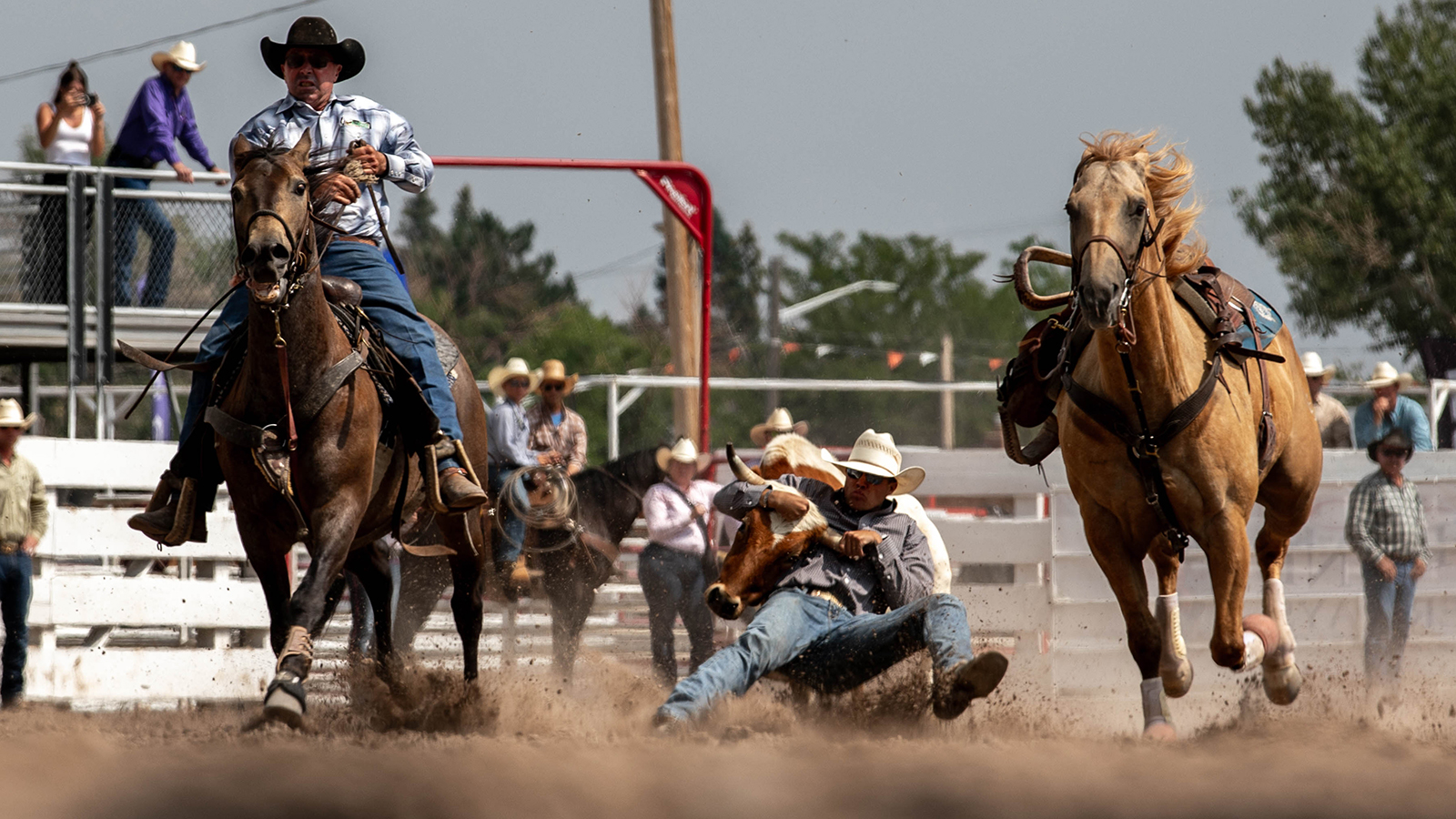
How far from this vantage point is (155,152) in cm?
1053

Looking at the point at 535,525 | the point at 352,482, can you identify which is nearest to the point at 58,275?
the point at 535,525

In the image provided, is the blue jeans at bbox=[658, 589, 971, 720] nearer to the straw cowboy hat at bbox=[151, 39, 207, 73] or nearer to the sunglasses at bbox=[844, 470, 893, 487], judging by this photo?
the sunglasses at bbox=[844, 470, 893, 487]

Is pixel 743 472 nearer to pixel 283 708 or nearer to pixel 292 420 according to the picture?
pixel 292 420

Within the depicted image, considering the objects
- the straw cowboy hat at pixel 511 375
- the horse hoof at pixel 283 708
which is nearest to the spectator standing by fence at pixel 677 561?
the straw cowboy hat at pixel 511 375

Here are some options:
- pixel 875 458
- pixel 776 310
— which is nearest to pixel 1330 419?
pixel 875 458

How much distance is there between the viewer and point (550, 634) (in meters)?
10.4

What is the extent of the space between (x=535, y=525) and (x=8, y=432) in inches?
120

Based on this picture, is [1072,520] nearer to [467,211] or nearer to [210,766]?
[210,766]

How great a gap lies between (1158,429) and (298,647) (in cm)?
315

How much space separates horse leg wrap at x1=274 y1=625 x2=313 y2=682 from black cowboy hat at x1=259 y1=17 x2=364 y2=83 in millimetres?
2489

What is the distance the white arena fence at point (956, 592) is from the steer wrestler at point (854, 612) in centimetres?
290

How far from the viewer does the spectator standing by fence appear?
9781 mm

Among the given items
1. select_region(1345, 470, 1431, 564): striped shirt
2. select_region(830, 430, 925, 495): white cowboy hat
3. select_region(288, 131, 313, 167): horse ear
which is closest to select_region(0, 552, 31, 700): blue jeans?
select_region(288, 131, 313, 167): horse ear

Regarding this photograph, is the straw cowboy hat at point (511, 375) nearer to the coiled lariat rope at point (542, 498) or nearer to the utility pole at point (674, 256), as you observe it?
the coiled lariat rope at point (542, 498)
